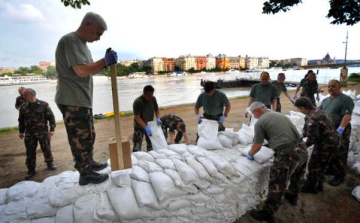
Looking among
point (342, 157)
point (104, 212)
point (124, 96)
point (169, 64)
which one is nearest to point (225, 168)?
point (104, 212)

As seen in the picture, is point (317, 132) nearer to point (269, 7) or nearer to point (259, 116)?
point (259, 116)

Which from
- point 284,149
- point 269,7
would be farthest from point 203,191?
point 269,7

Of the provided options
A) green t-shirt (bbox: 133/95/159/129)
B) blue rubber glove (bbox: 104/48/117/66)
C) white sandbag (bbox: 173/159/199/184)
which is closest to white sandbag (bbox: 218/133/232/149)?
white sandbag (bbox: 173/159/199/184)

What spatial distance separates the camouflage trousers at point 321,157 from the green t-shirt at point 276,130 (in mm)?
624

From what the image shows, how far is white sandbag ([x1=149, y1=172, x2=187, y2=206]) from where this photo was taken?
1655 mm

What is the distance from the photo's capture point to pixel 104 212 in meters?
1.52

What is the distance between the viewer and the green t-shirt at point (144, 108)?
9.78 feet

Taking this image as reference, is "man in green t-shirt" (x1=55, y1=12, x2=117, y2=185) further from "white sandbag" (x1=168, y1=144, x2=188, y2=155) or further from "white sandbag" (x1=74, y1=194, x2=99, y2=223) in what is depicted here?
"white sandbag" (x1=168, y1=144, x2=188, y2=155)

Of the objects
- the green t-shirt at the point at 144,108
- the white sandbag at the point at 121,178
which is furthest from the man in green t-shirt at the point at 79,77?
the green t-shirt at the point at 144,108

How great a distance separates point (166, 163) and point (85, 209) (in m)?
0.77

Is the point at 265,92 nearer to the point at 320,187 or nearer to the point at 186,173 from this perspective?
the point at 320,187

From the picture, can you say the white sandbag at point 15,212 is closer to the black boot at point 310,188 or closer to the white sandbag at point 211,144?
the white sandbag at point 211,144

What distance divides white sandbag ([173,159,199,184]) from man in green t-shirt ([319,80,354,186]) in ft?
6.69

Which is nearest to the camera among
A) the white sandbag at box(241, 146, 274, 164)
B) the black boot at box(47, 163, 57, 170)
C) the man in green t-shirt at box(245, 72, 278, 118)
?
the white sandbag at box(241, 146, 274, 164)
